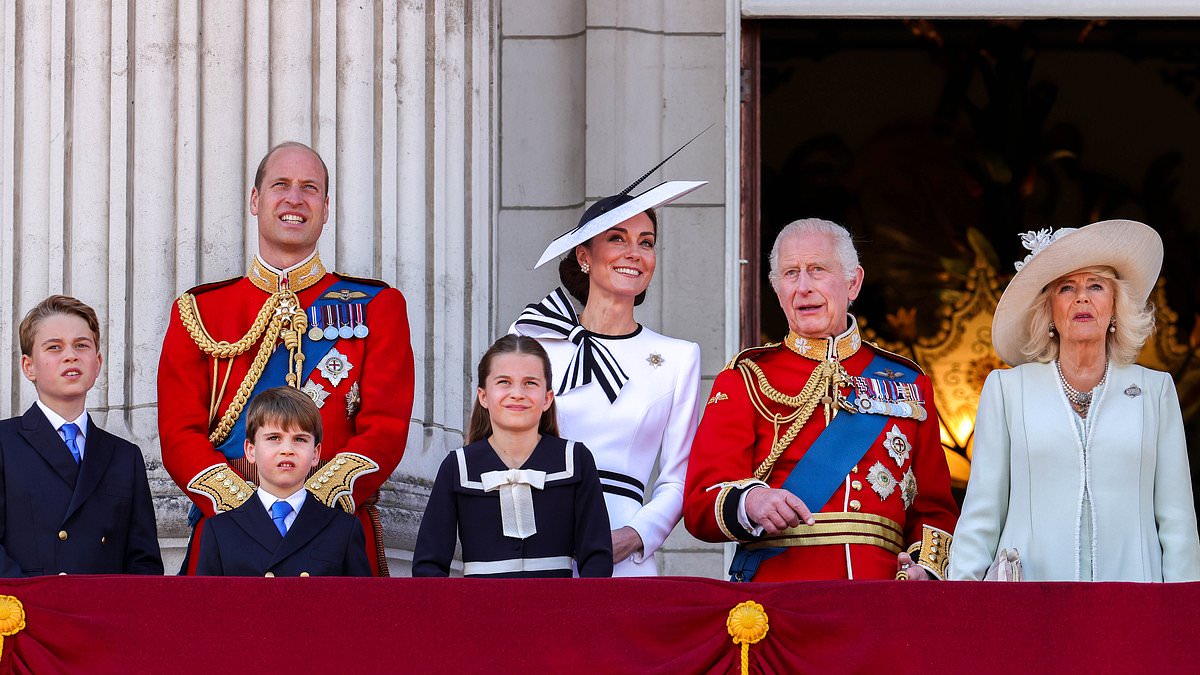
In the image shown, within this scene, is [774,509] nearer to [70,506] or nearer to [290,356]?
[290,356]

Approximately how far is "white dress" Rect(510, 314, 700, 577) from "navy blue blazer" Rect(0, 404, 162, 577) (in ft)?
3.56

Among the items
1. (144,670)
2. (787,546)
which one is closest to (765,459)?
(787,546)

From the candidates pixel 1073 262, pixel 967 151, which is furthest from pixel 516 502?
pixel 967 151

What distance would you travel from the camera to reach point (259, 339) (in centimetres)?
564

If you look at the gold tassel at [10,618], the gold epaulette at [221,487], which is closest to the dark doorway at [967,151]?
the gold epaulette at [221,487]

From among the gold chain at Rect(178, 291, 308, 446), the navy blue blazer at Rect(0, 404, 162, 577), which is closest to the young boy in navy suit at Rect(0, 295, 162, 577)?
the navy blue blazer at Rect(0, 404, 162, 577)

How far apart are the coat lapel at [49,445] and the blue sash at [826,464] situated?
162 centimetres

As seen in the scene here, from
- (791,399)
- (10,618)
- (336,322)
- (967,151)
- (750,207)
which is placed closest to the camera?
(10,618)

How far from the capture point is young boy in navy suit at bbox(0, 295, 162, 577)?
5.19 metres

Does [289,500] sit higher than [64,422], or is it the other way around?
[64,422]

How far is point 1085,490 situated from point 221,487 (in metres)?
2.03

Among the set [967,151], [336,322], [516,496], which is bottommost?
[516,496]

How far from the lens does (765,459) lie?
5336 mm

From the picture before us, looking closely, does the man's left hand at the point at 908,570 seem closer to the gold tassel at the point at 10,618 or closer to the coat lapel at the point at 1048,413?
the coat lapel at the point at 1048,413
